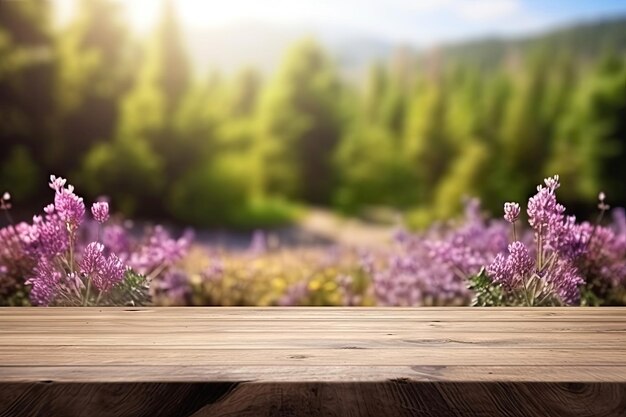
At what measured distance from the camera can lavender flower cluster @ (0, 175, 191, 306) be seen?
9.48 ft

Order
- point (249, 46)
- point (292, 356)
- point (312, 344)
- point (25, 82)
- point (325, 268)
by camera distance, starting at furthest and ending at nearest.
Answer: point (249, 46)
point (25, 82)
point (325, 268)
point (312, 344)
point (292, 356)

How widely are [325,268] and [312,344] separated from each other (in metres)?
3.64

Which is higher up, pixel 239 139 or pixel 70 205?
pixel 70 205

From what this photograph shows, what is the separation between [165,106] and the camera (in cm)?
1482

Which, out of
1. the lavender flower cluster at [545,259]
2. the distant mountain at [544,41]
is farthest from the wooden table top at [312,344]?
the distant mountain at [544,41]

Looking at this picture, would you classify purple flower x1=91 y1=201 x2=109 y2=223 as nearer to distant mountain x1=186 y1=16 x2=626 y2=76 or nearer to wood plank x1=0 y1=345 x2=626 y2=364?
wood plank x1=0 y1=345 x2=626 y2=364

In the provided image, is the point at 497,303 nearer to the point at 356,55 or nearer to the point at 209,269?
the point at 209,269

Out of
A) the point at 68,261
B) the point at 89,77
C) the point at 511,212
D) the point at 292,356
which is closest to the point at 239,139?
the point at 89,77

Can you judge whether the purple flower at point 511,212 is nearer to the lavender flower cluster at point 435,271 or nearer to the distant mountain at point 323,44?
the lavender flower cluster at point 435,271

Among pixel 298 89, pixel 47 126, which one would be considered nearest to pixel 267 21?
pixel 298 89

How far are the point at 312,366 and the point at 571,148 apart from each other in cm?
1533

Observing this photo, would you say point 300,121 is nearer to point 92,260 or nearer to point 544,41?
point 544,41

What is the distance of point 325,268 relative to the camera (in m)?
5.29

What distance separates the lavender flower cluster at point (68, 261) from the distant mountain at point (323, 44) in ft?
38.5
